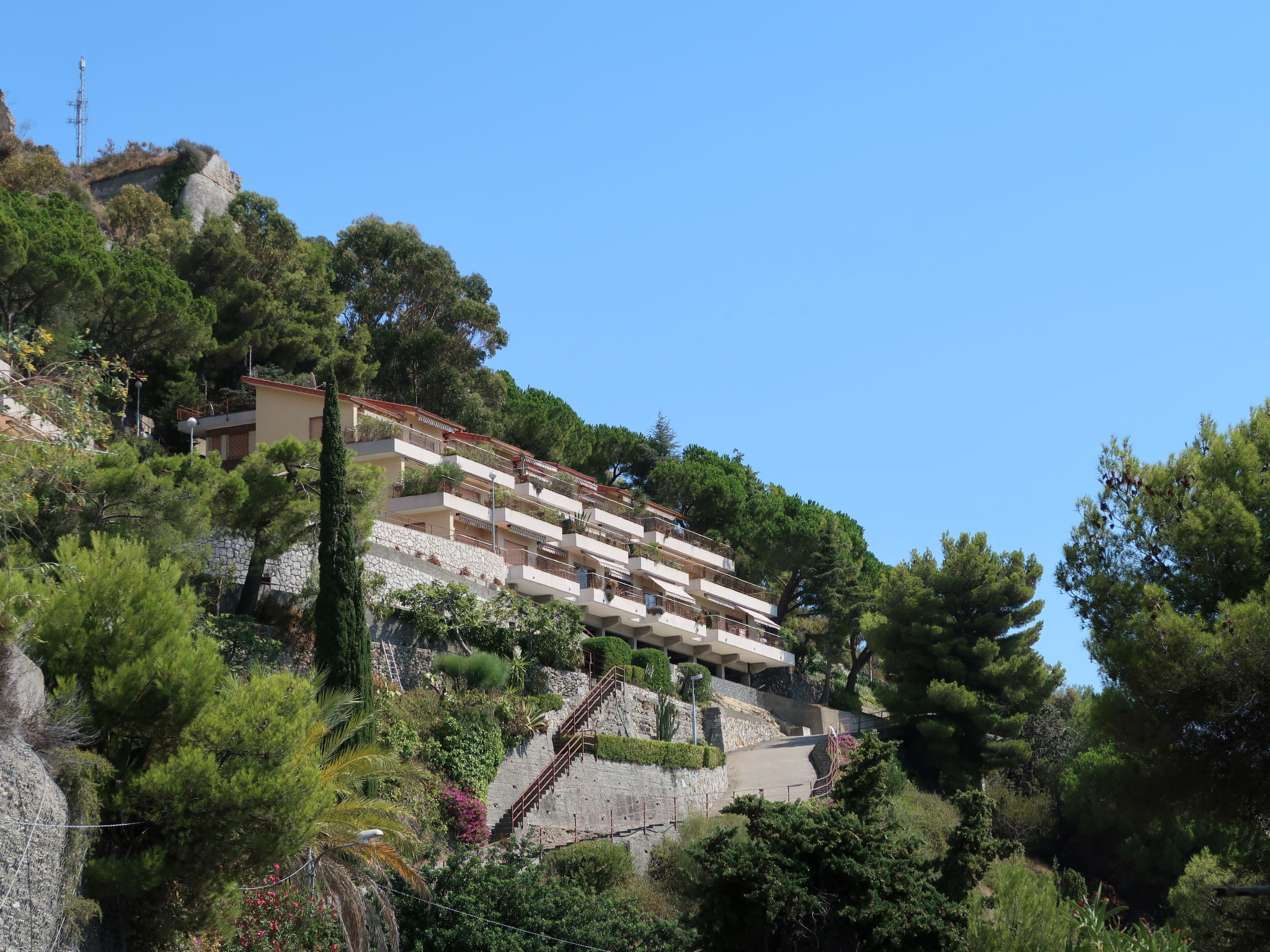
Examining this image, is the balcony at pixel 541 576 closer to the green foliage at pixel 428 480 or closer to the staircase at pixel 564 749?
the green foliage at pixel 428 480

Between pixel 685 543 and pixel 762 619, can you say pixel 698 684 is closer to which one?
pixel 762 619

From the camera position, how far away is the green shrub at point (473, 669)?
3019cm

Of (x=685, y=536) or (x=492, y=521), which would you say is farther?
(x=685, y=536)

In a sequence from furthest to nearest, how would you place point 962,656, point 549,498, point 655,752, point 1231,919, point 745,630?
point 745,630, point 549,498, point 962,656, point 655,752, point 1231,919

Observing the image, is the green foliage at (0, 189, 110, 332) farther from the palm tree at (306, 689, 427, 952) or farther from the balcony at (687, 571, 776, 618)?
the balcony at (687, 571, 776, 618)

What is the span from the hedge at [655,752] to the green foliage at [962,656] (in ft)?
23.6

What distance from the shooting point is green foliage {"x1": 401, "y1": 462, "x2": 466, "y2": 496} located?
138 ft

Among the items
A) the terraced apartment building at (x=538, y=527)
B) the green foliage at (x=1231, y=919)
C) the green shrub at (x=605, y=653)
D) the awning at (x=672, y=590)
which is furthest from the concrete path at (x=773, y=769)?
the green foliage at (x=1231, y=919)

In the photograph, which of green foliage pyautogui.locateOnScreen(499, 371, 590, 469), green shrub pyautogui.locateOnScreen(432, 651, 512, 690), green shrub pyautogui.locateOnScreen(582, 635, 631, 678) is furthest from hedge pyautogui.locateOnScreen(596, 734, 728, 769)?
green foliage pyautogui.locateOnScreen(499, 371, 590, 469)

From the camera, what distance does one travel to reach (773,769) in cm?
3794

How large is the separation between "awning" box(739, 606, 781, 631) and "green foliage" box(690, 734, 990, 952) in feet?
105

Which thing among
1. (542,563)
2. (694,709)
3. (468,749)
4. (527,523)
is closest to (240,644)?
(468,749)

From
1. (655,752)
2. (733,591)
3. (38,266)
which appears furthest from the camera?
(733,591)

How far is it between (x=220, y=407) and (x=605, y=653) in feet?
54.5
